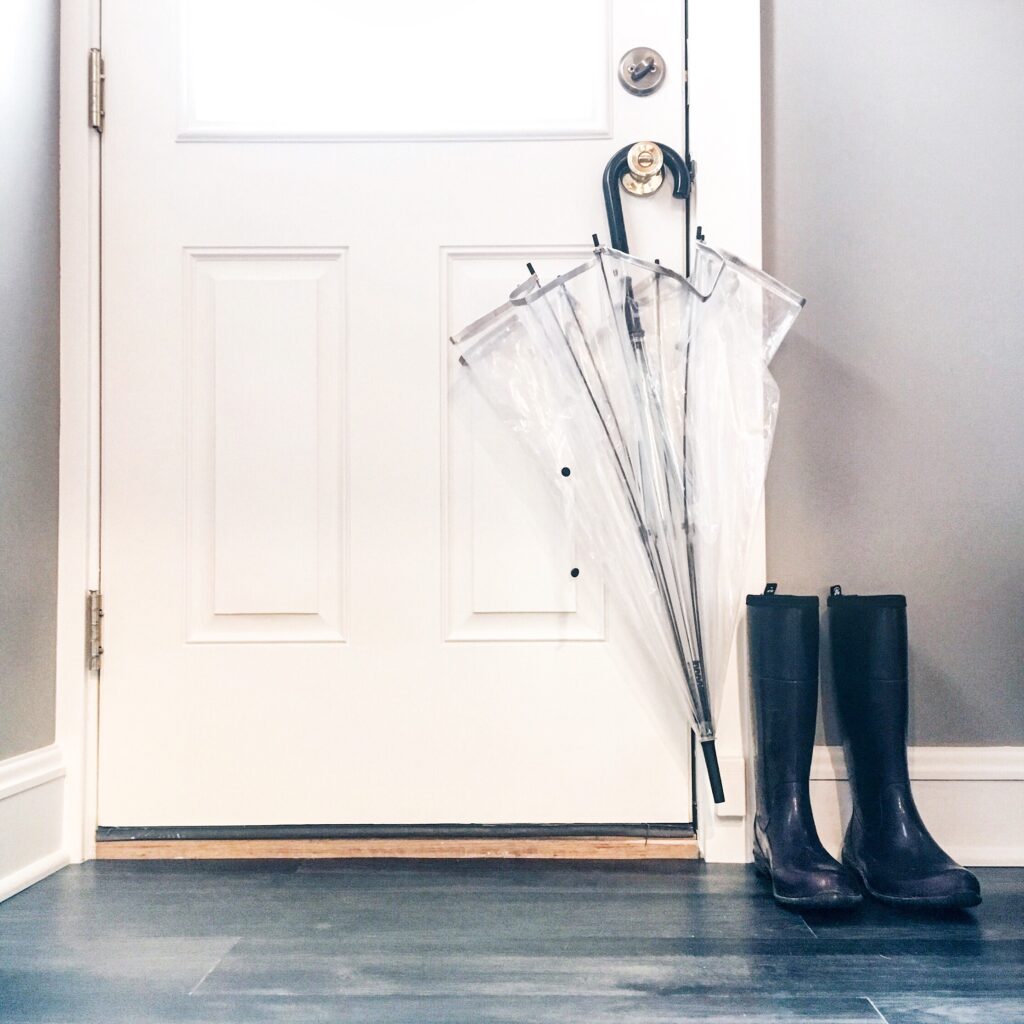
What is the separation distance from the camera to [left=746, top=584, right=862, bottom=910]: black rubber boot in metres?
1.06

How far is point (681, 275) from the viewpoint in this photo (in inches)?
46.7

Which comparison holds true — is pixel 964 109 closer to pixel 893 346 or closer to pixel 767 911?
pixel 893 346

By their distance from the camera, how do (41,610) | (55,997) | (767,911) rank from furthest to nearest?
1. (41,610)
2. (767,911)
3. (55,997)

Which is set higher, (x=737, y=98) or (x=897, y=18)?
(x=897, y=18)

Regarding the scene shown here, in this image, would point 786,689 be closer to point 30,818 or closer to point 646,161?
point 646,161

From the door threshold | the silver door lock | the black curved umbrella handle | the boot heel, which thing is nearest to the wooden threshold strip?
the door threshold

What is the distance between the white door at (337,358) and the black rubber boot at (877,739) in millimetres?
288

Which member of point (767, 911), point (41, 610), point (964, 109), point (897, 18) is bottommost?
point (767, 911)

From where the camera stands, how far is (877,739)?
3.60ft

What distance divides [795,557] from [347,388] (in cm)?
69

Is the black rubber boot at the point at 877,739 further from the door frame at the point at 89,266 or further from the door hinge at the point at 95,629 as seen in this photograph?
the door hinge at the point at 95,629

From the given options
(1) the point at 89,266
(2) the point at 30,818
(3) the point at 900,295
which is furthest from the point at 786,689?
(1) the point at 89,266

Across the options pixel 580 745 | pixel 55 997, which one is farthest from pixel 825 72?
pixel 55 997

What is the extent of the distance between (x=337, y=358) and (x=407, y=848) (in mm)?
711
